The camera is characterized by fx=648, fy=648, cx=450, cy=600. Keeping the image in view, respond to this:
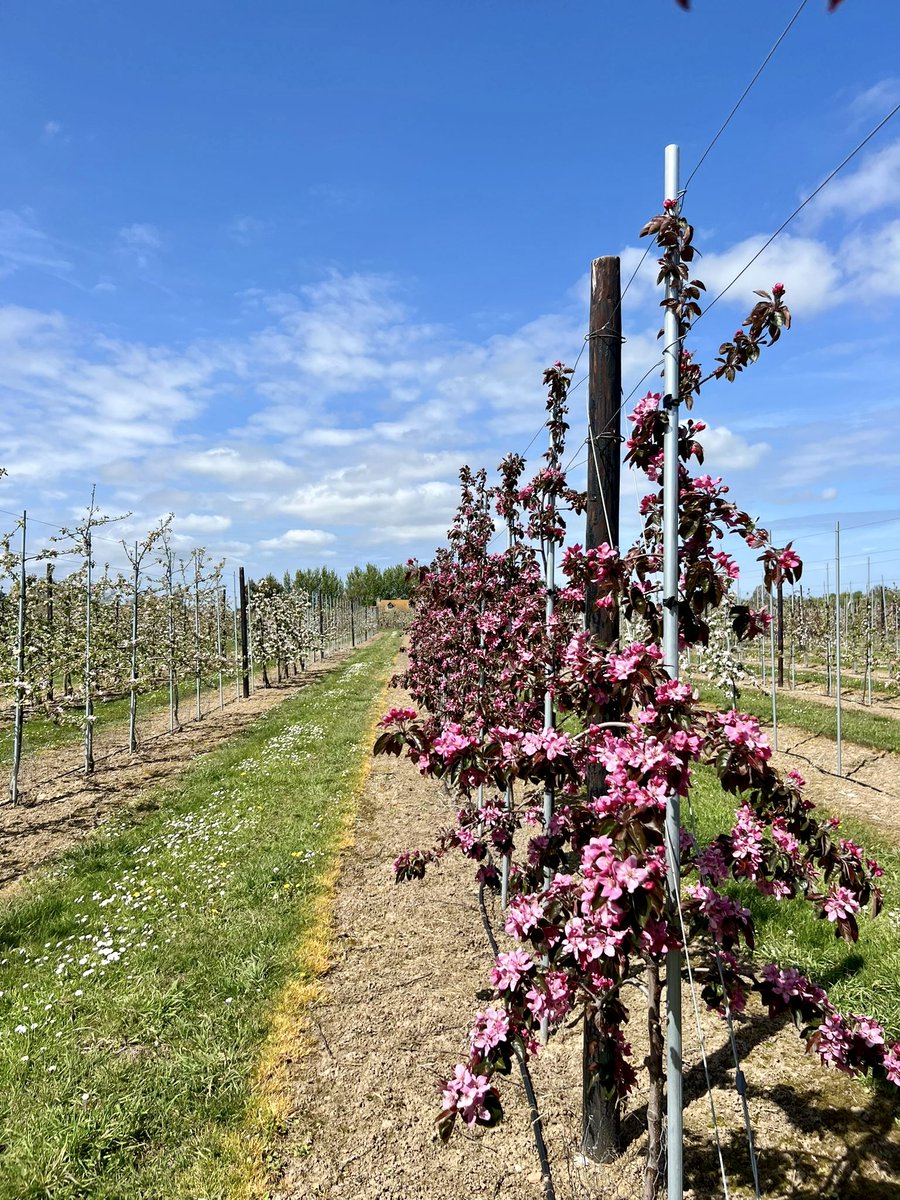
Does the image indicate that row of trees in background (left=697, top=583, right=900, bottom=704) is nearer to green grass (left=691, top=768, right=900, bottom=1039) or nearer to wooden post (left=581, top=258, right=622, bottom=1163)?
green grass (left=691, top=768, right=900, bottom=1039)

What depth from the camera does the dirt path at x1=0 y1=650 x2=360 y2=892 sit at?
8523 millimetres

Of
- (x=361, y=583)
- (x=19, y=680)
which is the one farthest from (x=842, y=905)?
(x=361, y=583)

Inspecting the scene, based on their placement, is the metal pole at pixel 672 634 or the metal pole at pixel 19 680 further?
the metal pole at pixel 19 680

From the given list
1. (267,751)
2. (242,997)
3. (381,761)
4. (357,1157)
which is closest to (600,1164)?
(357,1157)

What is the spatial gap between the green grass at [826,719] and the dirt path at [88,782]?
35.8 ft

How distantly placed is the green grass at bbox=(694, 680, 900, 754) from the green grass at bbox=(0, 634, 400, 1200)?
9657 mm

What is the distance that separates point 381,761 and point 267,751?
2225mm

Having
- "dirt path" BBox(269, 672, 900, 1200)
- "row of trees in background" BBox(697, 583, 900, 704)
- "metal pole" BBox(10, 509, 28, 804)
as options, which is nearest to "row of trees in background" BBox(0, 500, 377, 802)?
"metal pole" BBox(10, 509, 28, 804)

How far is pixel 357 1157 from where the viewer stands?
11.2ft

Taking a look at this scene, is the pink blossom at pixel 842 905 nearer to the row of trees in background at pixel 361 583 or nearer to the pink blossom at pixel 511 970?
the pink blossom at pixel 511 970

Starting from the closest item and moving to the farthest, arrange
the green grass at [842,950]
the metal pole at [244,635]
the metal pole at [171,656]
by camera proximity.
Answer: the green grass at [842,950] < the metal pole at [171,656] < the metal pole at [244,635]

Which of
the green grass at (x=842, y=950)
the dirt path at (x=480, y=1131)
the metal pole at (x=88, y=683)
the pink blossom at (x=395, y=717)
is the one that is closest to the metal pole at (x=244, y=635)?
the metal pole at (x=88, y=683)

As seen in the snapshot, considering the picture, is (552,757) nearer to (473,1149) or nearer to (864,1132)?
(473,1149)

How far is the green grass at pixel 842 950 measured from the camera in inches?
170
